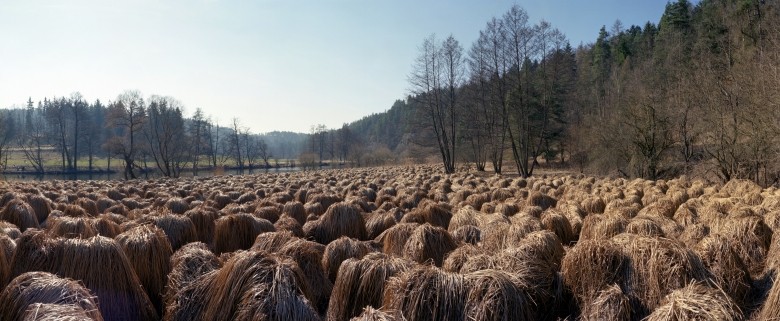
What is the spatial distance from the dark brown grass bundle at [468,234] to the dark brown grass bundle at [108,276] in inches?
190

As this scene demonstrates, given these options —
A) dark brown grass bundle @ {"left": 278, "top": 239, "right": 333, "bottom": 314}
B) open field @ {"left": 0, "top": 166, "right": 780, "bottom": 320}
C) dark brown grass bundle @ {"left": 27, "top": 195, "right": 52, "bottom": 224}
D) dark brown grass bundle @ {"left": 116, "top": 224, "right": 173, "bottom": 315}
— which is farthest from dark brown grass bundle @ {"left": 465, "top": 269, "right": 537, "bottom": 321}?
dark brown grass bundle @ {"left": 27, "top": 195, "right": 52, "bottom": 224}

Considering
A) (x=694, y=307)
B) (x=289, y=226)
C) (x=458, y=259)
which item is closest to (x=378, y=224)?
(x=289, y=226)

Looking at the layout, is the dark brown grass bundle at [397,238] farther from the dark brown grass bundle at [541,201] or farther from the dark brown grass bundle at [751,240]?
the dark brown grass bundle at [541,201]

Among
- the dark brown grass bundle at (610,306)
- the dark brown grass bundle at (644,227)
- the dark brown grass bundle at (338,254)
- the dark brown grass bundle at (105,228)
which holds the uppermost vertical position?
the dark brown grass bundle at (105,228)

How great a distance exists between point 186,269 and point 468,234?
4.72 meters

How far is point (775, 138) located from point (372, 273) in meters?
19.4

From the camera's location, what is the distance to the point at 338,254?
6.27 meters

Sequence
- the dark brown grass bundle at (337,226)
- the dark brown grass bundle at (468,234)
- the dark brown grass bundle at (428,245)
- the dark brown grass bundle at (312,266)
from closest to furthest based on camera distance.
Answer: the dark brown grass bundle at (312,266), the dark brown grass bundle at (428,245), the dark brown grass bundle at (468,234), the dark brown grass bundle at (337,226)

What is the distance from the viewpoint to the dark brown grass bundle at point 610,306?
14.3 feet

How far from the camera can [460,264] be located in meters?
5.52

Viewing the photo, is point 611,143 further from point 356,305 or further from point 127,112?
point 127,112

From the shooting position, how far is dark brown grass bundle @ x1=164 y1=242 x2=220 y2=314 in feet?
15.8

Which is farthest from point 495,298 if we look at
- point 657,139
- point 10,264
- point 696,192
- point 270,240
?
point 657,139

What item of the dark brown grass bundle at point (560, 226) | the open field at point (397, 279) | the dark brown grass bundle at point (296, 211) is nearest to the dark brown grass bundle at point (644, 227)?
the open field at point (397, 279)
